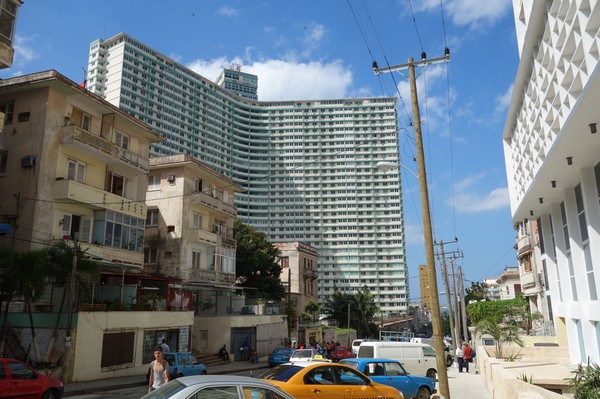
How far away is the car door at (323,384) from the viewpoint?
1066 centimetres

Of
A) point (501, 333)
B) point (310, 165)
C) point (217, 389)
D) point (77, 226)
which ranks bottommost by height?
point (501, 333)

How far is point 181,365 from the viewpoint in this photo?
888 inches

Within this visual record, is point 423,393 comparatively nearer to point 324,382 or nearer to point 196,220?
point 324,382

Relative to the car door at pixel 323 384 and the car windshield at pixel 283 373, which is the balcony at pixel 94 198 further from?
the car door at pixel 323 384

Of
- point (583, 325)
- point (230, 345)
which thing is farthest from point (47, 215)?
point (583, 325)

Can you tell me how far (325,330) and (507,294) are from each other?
3380cm

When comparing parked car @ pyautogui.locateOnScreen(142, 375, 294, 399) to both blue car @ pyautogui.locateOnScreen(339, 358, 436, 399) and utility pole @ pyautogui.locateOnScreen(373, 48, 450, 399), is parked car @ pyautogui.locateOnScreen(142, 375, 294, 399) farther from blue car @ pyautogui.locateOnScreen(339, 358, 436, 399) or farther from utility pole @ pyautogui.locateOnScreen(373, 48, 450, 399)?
blue car @ pyautogui.locateOnScreen(339, 358, 436, 399)

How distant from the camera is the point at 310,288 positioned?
71250 mm

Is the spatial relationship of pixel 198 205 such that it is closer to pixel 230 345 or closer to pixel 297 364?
pixel 230 345

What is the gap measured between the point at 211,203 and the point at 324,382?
30432 millimetres

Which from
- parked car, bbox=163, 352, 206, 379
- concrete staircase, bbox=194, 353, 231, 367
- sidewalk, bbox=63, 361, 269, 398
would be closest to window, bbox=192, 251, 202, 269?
concrete staircase, bbox=194, 353, 231, 367

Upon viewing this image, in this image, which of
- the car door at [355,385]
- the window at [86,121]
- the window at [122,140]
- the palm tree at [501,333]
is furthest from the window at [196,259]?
the car door at [355,385]

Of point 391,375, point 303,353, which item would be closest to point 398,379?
point 391,375

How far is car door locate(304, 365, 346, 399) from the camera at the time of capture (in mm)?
10656
